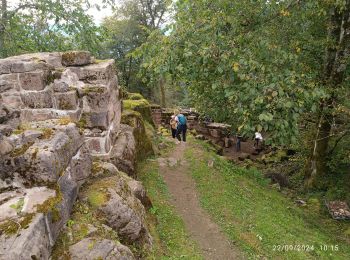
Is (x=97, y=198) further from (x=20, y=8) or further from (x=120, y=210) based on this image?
(x=20, y=8)

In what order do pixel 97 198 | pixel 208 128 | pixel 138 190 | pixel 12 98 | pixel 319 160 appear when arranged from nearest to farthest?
pixel 97 198 → pixel 12 98 → pixel 138 190 → pixel 319 160 → pixel 208 128

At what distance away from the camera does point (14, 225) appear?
11.9 ft

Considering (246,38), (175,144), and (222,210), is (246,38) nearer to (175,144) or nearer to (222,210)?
(222,210)

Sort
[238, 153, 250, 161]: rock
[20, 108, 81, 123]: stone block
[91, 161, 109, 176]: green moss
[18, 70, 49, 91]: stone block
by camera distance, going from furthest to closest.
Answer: [238, 153, 250, 161]: rock → [20, 108, 81, 123]: stone block → [18, 70, 49, 91]: stone block → [91, 161, 109, 176]: green moss

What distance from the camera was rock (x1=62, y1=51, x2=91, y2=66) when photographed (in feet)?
25.5

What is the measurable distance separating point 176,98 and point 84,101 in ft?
107

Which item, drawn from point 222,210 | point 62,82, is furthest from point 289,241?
point 62,82

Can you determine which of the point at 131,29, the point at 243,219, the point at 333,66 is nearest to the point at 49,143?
the point at 243,219

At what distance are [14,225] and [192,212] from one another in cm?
582

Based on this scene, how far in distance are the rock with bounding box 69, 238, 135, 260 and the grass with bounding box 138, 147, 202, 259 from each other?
1347mm

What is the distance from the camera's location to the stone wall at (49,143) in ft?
12.5

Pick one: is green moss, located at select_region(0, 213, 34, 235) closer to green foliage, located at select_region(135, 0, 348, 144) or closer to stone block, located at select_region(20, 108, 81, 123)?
stone block, located at select_region(20, 108, 81, 123)

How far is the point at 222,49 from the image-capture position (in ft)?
21.9

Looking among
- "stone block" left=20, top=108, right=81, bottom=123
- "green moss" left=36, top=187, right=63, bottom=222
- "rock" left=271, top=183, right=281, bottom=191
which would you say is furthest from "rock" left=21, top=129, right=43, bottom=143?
"rock" left=271, top=183, right=281, bottom=191
